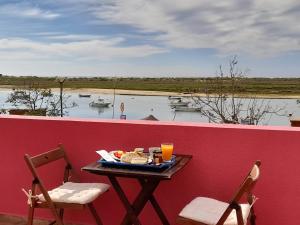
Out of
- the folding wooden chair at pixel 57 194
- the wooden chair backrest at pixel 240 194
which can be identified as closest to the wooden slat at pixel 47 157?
the folding wooden chair at pixel 57 194

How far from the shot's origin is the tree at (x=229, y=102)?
12391 millimetres

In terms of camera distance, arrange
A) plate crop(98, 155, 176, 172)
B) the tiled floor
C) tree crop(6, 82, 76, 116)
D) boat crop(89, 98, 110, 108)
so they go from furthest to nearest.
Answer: boat crop(89, 98, 110, 108) → tree crop(6, 82, 76, 116) → the tiled floor → plate crop(98, 155, 176, 172)

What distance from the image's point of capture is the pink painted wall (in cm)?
305

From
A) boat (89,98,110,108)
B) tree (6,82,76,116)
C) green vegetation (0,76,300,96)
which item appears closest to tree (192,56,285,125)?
green vegetation (0,76,300,96)

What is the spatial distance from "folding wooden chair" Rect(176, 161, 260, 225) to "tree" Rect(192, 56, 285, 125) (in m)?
9.22

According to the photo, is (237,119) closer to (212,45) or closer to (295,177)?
(295,177)

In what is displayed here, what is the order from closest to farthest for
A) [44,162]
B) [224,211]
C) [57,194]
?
[224,211], [57,194], [44,162]

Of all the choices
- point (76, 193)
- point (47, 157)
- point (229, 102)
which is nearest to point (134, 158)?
point (76, 193)

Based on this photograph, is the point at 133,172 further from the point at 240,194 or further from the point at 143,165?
the point at 240,194

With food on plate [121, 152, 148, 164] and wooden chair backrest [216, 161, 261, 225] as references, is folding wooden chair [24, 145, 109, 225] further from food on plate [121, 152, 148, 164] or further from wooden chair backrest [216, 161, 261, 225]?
wooden chair backrest [216, 161, 261, 225]

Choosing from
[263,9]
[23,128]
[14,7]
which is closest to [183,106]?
[263,9]

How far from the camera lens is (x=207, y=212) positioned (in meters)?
A: 2.63

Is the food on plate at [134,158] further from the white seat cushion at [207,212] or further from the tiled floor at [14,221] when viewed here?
the tiled floor at [14,221]

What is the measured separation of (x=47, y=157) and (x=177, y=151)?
955mm
